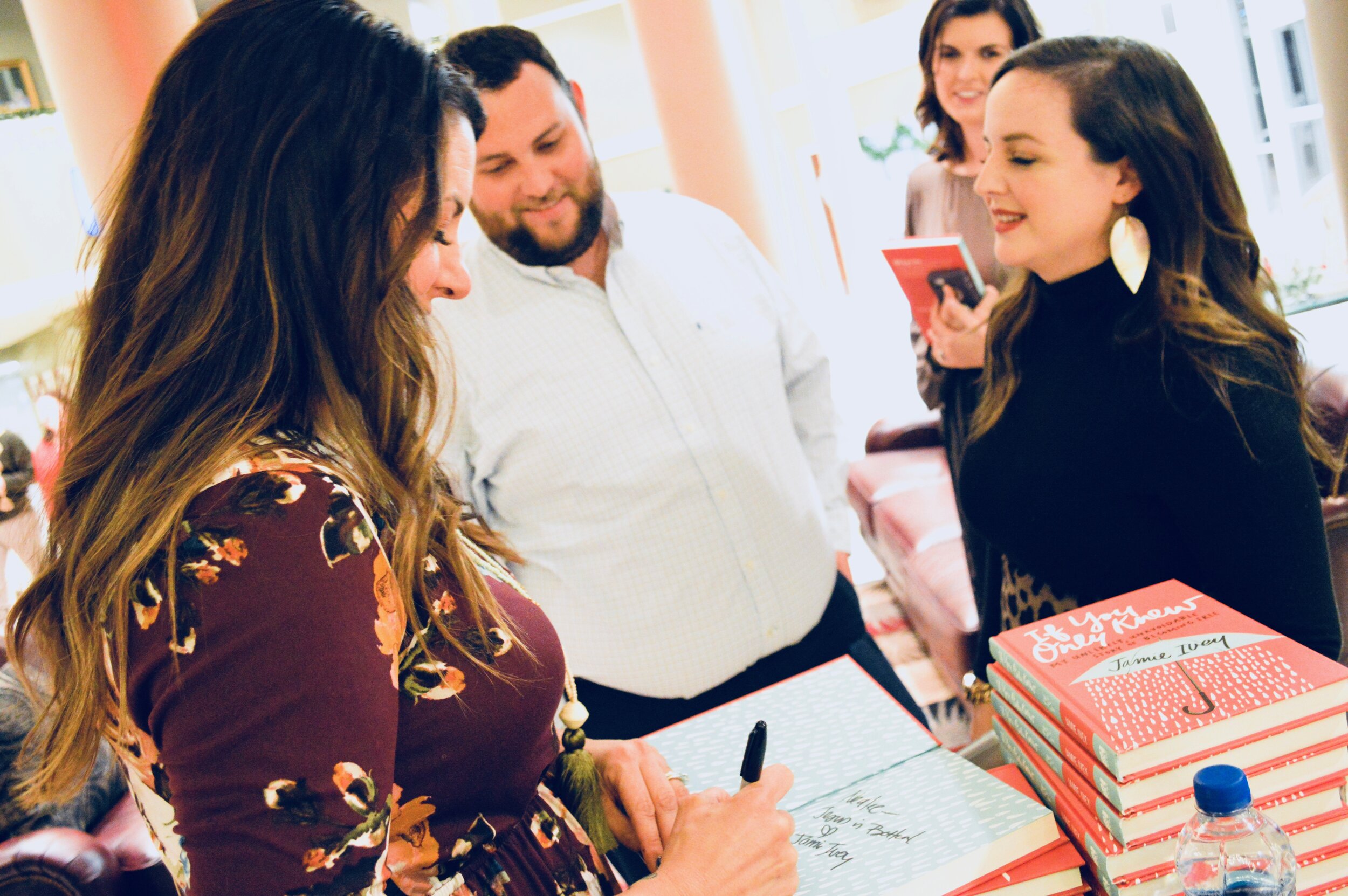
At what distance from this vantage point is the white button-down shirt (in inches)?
71.4

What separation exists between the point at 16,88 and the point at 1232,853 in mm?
5597

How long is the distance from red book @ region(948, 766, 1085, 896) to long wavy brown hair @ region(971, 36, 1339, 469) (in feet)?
2.51

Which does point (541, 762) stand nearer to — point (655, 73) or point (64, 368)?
point (64, 368)

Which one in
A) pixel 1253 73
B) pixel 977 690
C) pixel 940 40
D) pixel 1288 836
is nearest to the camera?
pixel 1288 836

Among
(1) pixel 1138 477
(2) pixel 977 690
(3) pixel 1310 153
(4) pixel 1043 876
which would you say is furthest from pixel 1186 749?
(3) pixel 1310 153

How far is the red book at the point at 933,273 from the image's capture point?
1.87 meters

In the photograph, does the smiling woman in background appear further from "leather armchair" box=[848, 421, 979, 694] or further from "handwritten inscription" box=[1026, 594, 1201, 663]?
"handwritten inscription" box=[1026, 594, 1201, 663]

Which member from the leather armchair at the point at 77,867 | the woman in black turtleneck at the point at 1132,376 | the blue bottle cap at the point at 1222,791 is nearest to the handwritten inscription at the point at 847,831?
the blue bottle cap at the point at 1222,791

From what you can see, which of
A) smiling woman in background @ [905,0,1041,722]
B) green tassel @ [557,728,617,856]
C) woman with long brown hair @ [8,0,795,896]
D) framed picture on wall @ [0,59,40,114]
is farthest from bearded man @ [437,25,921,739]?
framed picture on wall @ [0,59,40,114]

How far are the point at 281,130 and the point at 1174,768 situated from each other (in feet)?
2.99

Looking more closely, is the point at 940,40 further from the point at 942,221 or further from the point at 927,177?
the point at 942,221

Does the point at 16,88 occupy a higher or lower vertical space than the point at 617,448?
higher

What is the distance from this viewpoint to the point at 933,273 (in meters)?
1.97

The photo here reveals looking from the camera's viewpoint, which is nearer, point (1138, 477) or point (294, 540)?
point (294, 540)
